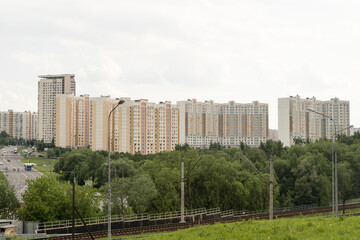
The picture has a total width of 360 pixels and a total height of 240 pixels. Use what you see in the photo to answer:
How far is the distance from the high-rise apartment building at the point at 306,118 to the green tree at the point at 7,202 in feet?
410

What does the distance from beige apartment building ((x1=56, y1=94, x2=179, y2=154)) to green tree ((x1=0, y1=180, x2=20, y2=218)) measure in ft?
261

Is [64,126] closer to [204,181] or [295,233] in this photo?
[204,181]

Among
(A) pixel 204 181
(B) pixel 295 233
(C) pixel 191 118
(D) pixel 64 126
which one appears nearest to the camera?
(B) pixel 295 233

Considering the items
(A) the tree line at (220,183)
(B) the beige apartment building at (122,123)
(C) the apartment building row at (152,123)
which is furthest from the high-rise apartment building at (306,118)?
(A) the tree line at (220,183)

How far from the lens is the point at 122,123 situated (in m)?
125

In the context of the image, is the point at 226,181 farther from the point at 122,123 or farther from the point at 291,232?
the point at 122,123

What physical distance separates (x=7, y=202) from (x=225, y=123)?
14281cm

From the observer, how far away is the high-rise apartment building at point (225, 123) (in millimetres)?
172000

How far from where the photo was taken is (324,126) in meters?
159

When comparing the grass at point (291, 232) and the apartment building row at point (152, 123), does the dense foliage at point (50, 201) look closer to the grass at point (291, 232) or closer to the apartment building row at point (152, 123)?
the grass at point (291, 232)

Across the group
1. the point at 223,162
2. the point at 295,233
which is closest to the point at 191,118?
the point at 223,162

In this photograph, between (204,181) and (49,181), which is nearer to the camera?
(49,181)

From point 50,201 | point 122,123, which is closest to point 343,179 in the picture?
point 50,201

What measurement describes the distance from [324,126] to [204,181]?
118 metres
